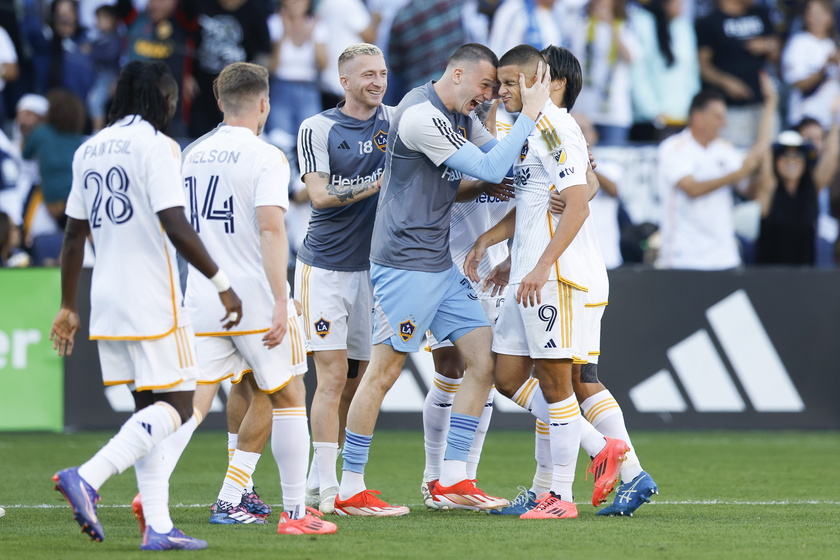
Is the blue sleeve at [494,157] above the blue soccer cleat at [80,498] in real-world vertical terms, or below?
above

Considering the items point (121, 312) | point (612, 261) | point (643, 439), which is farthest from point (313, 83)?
point (121, 312)

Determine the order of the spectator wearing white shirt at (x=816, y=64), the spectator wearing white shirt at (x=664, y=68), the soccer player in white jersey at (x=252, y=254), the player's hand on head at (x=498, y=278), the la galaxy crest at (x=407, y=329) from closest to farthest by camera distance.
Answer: the soccer player in white jersey at (x=252, y=254) → the la galaxy crest at (x=407, y=329) → the player's hand on head at (x=498, y=278) → the spectator wearing white shirt at (x=664, y=68) → the spectator wearing white shirt at (x=816, y=64)

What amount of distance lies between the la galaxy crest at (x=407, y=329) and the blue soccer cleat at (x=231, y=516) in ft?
4.26

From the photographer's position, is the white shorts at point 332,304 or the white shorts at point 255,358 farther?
the white shorts at point 332,304

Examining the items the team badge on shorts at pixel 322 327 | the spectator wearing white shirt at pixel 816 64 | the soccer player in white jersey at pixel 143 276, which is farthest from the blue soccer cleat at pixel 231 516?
the spectator wearing white shirt at pixel 816 64

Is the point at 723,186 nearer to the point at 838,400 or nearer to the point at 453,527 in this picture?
the point at 838,400

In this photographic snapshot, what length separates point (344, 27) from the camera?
14461 millimetres

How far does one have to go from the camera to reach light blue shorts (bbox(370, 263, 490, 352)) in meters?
7.00

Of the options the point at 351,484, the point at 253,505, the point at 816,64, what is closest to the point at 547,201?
the point at 351,484

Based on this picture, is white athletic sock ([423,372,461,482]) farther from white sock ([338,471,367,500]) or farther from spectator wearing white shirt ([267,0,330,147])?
spectator wearing white shirt ([267,0,330,147])

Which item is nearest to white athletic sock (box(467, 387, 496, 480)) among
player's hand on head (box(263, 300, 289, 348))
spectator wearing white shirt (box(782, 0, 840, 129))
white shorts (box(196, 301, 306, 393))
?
white shorts (box(196, 301, 306, 393))

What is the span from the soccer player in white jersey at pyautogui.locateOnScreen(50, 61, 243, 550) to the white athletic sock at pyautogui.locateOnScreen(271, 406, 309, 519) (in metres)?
0.60

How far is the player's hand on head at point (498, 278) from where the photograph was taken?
307 inches

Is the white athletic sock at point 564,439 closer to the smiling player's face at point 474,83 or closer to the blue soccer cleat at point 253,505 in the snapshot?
the blue soccer cleat at point 253,505
